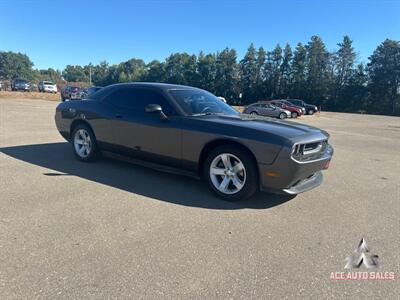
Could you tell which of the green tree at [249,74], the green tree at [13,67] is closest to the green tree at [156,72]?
the green tree at [249,74]

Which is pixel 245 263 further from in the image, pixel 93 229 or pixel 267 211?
pixel 93 229

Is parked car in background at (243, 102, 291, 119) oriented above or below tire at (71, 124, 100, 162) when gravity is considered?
below

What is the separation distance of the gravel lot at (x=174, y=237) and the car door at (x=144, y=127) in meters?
0.46

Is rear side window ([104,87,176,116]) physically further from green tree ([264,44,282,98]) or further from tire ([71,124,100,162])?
green tree ([264,44,282,98])

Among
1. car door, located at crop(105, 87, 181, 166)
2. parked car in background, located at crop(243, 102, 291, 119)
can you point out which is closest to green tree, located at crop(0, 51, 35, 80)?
parked car in background, located at crop(243, 102, 291, 119)

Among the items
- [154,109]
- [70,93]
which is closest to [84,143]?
[154,109]

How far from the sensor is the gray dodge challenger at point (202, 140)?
4.05 m

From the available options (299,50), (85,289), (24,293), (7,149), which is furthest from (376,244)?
(299,50)

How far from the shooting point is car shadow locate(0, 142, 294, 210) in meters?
4.39

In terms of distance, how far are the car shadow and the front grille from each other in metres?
0.77

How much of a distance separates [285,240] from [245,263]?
692 mm

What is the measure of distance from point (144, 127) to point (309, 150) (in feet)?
8.20

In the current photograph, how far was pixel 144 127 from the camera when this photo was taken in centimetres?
511
